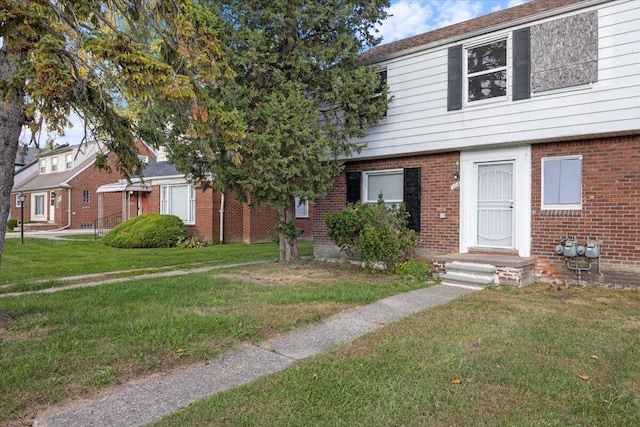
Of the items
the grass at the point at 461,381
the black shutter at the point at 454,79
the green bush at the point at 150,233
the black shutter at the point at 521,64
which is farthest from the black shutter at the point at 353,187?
the green bush at the point at 150,233

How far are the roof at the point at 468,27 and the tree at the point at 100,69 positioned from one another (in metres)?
5.45

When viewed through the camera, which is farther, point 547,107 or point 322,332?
point 547,107

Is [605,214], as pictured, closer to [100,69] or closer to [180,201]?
[100,69]

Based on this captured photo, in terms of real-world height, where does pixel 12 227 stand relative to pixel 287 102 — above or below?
below

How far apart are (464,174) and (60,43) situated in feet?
24.3

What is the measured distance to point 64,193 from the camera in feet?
86.6

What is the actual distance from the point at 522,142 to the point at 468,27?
120 inches

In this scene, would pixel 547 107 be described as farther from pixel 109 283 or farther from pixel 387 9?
pixel 109 283

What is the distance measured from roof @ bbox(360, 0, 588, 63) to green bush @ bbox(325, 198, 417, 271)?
3663mm

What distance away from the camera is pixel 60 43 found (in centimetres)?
396

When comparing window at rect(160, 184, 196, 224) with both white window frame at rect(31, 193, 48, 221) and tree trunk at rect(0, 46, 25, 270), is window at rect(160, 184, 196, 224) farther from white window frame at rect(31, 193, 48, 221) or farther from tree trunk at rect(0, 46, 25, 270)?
white window frame at rect(31, 193, 48, 221)

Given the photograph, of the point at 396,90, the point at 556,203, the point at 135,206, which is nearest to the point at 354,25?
the point at 396,90

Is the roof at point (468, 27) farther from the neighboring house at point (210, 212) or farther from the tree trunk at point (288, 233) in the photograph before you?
the neighboring house at point (210, 212)

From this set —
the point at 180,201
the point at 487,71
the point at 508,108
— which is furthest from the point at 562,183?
the point at 180,201
